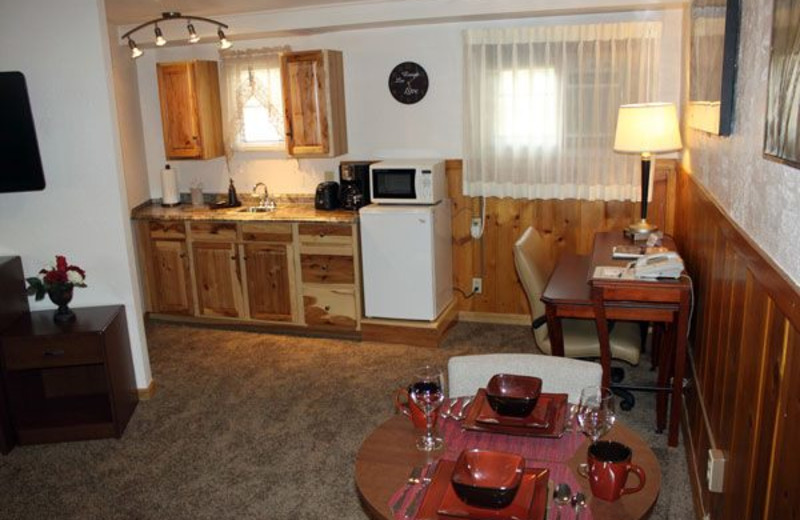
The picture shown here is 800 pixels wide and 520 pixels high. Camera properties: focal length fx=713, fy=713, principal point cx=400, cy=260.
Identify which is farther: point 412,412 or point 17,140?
point 17,140

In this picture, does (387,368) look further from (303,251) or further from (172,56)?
(172,56)

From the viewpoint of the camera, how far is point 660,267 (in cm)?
327

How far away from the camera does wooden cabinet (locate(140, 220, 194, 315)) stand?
17.7 ft

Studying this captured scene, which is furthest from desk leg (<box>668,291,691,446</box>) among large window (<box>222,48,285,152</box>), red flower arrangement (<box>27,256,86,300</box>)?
large window (<box>222,48,285,152</box>)

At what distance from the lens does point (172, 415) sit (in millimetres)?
4031

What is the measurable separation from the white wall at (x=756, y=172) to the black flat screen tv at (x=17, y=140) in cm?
341

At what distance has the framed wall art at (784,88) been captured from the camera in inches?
61.4

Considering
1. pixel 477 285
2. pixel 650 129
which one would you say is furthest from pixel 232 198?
pixel 650 129

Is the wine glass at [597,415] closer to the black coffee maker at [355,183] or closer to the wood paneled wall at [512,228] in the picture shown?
the wood paneled wall at [512,228]

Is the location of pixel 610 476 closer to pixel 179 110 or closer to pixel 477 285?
pixel 477 285

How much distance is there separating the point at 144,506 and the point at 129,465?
42 cm

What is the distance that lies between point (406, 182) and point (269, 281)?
4.14 ft

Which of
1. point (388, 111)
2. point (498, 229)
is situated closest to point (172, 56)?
point (388, 111)

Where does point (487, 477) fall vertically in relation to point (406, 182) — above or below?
below
